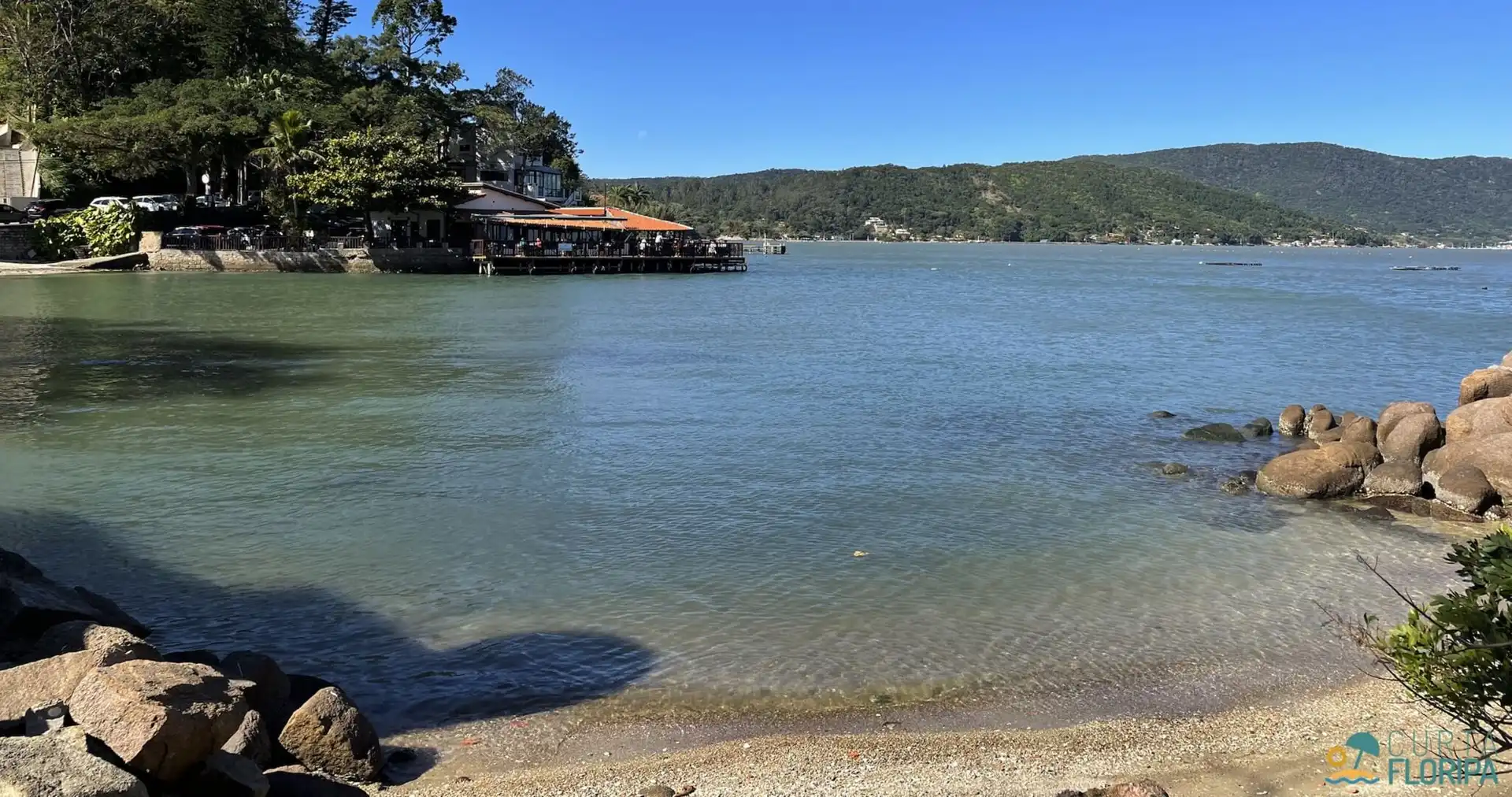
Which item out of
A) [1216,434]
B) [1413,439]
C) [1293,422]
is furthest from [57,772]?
[1293,422]

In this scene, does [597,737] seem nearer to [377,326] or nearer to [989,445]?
[989,445]

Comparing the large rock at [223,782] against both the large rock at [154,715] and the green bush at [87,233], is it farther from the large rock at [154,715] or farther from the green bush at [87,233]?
the green bush at [87,233]

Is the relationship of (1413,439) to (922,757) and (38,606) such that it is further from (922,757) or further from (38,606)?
(38,606)

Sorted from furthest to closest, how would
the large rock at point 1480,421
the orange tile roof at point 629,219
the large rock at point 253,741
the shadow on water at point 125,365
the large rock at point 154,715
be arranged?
the orange tile roof at point 629,219 → the shadow on water at point 125,365 → the large rock at point 1480,421 → the large rock at point 253,741 → the large rock at point 154,715

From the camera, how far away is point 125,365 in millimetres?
23594

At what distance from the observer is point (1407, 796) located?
19.5 feet

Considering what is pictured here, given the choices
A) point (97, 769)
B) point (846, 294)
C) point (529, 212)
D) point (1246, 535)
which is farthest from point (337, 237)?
point (97, 769)

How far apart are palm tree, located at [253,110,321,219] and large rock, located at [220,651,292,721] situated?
54.7 meters

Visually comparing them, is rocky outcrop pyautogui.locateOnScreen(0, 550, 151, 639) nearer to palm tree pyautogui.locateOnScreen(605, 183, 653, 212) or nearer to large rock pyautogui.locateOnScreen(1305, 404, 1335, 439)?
large rock pyautogui.locateOnScreen(1305, 404, 1335, 439)

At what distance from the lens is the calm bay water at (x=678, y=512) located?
8.58 metres

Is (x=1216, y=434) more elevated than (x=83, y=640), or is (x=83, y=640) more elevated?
(x=83, y=640)

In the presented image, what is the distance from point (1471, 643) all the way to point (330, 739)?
5.49 meters

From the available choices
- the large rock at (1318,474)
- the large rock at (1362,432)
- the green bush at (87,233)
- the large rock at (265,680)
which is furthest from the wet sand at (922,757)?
the green bush at (87,233)

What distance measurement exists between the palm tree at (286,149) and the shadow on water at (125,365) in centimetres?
2642
